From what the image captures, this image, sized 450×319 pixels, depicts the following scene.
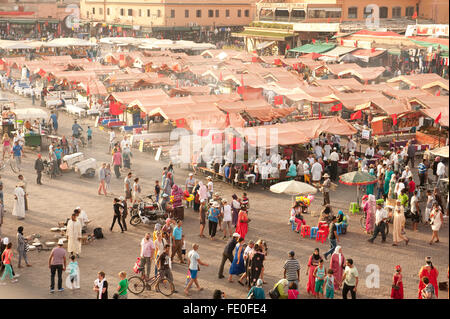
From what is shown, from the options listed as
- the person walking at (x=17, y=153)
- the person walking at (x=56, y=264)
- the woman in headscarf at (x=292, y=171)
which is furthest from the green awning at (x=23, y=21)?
the person walking at (x=56, y=264)

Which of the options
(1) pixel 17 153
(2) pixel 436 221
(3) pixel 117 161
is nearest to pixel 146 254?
(2) pixel 436 221

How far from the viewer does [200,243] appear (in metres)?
16.1

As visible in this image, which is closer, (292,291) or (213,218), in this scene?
(292,291)

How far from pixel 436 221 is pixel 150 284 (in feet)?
24.0

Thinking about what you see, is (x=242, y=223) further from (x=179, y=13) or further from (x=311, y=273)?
(x=179, y=13)

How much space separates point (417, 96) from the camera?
28438mm

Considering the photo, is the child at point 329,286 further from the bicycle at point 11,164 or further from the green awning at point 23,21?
the green awning at point 23,21

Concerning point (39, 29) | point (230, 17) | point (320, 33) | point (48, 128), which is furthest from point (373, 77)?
point (39, 29)

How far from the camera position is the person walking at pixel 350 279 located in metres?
12.3

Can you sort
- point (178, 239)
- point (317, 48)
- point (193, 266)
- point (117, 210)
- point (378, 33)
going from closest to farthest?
point (193, 266) → point (178, 239) → point (117, 210) → point (378, 33) → point (317, 48)

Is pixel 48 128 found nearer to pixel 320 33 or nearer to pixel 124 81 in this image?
pixel 124 81

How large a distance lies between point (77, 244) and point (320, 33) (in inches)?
1915

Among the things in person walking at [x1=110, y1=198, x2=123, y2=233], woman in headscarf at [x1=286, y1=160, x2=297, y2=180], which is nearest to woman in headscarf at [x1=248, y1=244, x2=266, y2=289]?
person walking at [x1=110, y1=198, x2=123, y2=233]
